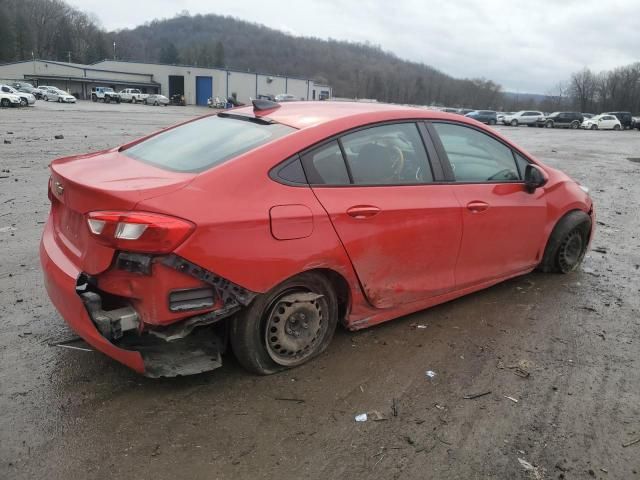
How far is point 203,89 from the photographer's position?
81.9 m

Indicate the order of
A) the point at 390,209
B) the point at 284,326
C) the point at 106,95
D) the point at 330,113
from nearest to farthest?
the point at 284,326, the point at 390,209, the point at 330,113, the point at 106,95

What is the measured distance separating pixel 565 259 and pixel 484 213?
5.33 ft

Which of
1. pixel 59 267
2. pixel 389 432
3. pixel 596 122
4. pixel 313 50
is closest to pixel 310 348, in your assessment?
pixel 389 432

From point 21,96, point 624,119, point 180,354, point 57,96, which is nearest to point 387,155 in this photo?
point 180,354

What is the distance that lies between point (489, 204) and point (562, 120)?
185 ft

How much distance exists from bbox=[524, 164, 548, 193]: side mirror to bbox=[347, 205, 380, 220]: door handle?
177 cm

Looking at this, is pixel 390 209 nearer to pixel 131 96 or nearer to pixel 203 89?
pixel 131 96

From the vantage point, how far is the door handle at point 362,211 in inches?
127

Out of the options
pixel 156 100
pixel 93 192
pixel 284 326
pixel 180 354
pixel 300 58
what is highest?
pixel 300 58

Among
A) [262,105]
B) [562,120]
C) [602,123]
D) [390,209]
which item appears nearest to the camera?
[390,209]

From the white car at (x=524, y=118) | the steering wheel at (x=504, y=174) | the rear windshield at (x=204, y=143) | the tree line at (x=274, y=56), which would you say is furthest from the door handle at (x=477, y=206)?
the tree line at (x=274, y=56)

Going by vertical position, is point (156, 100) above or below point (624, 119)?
below

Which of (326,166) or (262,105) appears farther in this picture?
(262,105)

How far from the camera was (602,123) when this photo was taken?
54.2 meters
